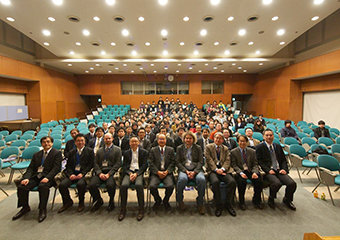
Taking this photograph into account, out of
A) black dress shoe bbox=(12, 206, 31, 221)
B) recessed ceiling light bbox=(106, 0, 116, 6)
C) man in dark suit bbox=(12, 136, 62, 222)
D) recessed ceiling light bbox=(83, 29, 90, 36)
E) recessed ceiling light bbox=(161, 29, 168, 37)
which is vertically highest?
recessed ceiling light bbox=(161, 29, 168, 37)

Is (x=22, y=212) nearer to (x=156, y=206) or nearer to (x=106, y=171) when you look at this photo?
(x=106, y=171)

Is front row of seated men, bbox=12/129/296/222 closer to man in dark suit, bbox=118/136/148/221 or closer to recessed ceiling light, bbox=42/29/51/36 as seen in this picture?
man in dark suit, bbox=118/136/148/221

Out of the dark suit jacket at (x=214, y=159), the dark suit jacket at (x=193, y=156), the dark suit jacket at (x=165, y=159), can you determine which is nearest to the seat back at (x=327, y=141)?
the dark suit jacket at (x=214, y=159)

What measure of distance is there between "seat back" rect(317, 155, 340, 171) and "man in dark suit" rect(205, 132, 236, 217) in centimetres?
193

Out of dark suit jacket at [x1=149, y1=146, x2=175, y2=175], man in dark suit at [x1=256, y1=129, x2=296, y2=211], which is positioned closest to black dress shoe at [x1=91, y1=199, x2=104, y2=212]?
dark suit jacket at [x1=149, y1=146, x2=175, y2=175]

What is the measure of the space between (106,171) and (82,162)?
47cm

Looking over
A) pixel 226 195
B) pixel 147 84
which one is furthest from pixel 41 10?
pixel 147 84

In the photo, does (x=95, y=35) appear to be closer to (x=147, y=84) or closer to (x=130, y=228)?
(x=130, y=228)

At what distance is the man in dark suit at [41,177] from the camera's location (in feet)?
8.65

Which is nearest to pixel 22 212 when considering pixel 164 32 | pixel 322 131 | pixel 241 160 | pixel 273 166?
pixel 241 160

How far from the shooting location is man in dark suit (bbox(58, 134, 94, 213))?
2775 millimetres

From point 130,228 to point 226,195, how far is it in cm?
165

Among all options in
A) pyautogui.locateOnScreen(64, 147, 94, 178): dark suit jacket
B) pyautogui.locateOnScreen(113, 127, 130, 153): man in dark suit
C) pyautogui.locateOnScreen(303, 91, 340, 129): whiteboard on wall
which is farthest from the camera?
pyautogui.locateOnScreen(303, 91, 340, 129): whiteboard on wall

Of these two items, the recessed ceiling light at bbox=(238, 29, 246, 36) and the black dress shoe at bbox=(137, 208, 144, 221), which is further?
the recessed ceiling light at bbox=(238, 29, 246, 36)
